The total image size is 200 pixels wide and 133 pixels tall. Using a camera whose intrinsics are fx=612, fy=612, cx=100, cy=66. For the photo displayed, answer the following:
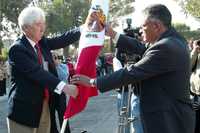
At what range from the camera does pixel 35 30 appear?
5.76 meters

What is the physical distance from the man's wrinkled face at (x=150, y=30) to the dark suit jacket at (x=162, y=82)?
0.06 m

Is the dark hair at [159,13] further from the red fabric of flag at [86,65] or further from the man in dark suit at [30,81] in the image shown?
the man in dark suit at [30,81]

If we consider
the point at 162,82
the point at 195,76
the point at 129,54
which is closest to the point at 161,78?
the point at 162,82

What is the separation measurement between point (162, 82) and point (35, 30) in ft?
5.00

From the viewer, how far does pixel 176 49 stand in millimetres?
4781

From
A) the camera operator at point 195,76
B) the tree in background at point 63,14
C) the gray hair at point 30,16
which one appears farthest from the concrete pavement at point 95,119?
the tree in background at point 63,14

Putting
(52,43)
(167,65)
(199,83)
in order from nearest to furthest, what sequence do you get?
1. (167,65)
2. (52,43)
3. (199,83)

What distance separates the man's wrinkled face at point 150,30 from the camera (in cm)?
485

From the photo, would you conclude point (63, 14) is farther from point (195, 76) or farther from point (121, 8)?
point (195, 76)

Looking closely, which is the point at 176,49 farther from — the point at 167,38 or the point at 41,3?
the point at 41,3

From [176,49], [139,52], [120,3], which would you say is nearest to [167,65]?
[176,49]

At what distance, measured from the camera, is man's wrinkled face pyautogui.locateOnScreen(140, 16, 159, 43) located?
4848 millimetres

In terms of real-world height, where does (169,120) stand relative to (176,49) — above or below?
below

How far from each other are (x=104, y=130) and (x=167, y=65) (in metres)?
6.43
